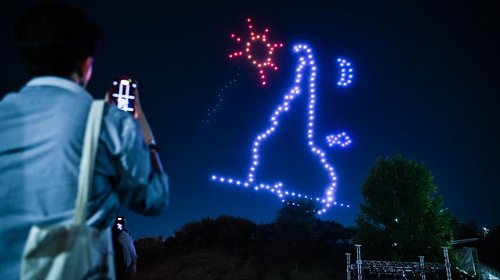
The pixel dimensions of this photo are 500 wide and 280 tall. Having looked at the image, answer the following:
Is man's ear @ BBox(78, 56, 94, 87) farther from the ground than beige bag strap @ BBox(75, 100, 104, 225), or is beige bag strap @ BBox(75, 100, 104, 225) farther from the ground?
man's ear @ BBox(78, 56, 94, 87)

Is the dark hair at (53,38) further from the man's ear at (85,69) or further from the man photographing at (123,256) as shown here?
the man photographing at (123,256)

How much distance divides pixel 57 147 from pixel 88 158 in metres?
0.13

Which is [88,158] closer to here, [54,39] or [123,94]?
[54,39]

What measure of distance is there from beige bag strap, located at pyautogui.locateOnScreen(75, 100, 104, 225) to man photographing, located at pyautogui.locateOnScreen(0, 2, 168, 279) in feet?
0.09

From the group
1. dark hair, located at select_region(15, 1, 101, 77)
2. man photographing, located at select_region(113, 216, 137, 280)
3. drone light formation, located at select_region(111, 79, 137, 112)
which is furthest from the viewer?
man photographing, located at select_region(113, 216, 137, 280)

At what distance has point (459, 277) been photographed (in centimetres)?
2142

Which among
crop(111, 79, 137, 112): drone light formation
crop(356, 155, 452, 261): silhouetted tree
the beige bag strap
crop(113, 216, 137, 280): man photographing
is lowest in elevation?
crop(113, 216, 137, 280): man photographing

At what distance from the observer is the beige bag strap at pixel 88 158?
1.08 meters

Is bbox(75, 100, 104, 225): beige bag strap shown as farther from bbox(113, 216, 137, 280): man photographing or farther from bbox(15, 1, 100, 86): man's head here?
bbox(113, 216, 137, 280): man photographing

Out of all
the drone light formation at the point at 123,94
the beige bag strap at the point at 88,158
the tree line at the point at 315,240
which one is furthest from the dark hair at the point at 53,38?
the tree line at the point at 315,240

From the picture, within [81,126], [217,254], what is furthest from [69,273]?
[217,254]

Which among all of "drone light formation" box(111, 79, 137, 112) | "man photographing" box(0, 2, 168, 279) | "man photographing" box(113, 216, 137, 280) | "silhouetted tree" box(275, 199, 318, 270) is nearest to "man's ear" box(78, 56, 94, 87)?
"man photographing" box(0, 2, 168, 279)

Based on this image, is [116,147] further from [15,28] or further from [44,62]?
[15,28]

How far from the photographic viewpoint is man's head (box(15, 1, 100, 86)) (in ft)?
4.19
